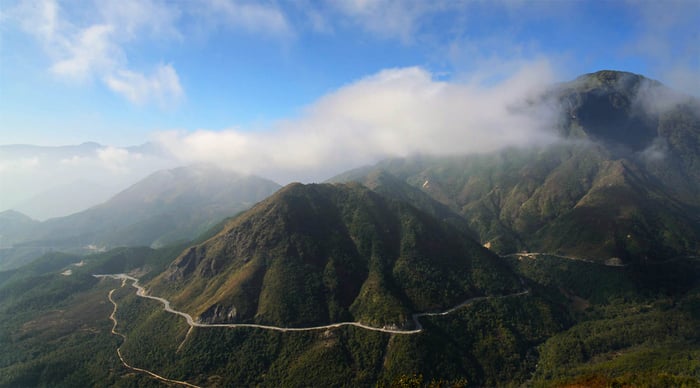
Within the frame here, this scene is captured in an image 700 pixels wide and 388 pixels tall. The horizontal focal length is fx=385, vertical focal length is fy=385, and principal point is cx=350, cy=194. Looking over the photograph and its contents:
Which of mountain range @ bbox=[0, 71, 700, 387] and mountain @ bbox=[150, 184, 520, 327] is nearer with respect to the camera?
mountain range @ bbox=[0, 71, 700, 387]

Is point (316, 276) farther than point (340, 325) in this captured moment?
Yes

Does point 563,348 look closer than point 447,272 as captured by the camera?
Yes

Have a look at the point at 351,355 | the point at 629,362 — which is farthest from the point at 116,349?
the point at 629,362

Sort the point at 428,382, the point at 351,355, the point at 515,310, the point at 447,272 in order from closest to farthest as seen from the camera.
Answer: the point at 428,382 → the point at 351,355 → the point at 515,310 → the point at 447,272

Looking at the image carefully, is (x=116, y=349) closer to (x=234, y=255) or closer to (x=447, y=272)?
(x=234, y=255)

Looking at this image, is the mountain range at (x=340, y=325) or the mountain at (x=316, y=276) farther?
the mountain at (x=316, y=276)

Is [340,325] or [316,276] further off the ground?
[316,276]

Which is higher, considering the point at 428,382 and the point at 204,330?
the point at 204,330

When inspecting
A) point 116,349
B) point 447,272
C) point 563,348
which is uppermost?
point 447,272
